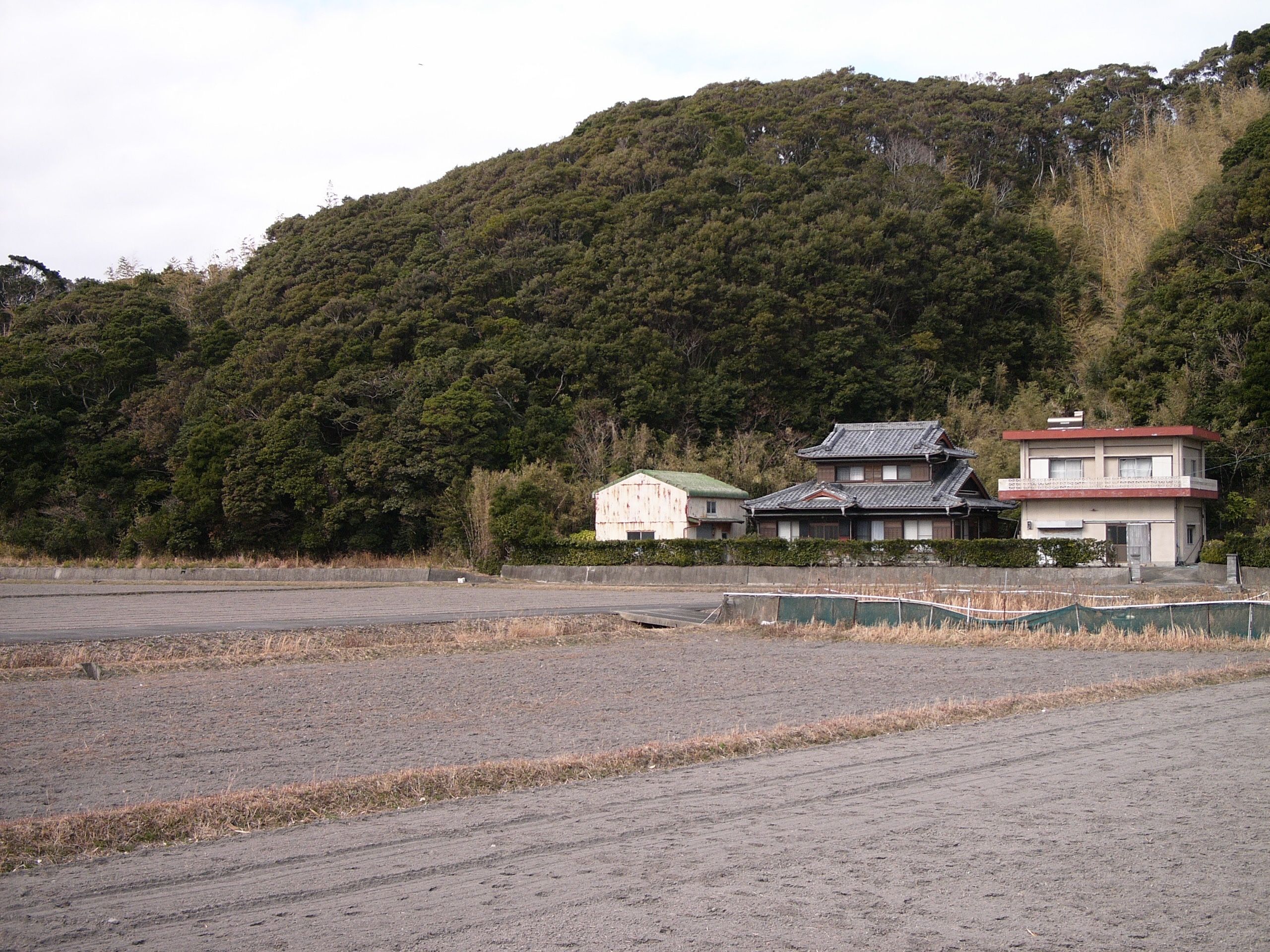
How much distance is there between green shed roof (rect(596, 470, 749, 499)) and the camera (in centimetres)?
4569

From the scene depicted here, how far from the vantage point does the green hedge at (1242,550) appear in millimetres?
33875

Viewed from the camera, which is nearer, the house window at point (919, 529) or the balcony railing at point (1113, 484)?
the balcony railing at point (1113, 484)

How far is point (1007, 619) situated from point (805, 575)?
17.0 m

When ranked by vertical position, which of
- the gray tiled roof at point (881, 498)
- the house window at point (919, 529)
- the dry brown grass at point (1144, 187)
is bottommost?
the house window at point (919, 529)

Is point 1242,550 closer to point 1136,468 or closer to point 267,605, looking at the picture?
point 1136,468

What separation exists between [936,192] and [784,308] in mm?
16384

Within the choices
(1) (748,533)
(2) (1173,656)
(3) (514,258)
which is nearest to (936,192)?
(3) (514,258)

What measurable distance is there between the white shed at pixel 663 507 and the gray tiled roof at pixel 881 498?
81.5 inches

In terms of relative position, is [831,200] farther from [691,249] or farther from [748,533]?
[748,533]

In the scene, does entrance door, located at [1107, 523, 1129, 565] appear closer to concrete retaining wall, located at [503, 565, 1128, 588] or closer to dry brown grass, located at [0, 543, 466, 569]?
concrete retaining wall, located at [503, 565, 1128, 588]

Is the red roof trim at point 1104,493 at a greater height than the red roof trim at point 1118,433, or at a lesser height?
lesser

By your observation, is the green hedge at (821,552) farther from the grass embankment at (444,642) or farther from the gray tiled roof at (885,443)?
the grass embankment at (444,642)

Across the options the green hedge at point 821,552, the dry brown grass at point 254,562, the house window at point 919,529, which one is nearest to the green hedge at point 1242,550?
the green hedge at point 821,552

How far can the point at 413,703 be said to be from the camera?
12430mm
